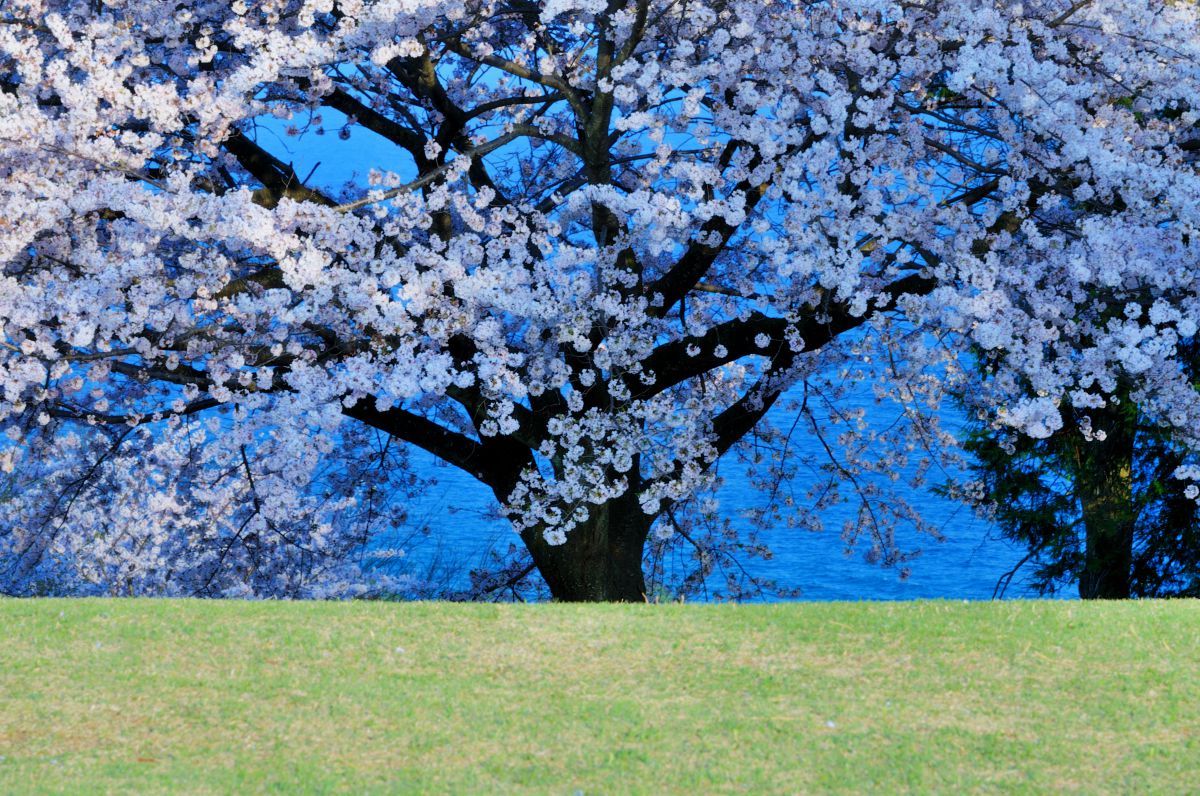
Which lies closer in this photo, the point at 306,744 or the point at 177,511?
the point at 306,744

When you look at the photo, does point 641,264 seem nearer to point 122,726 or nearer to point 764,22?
point 764,22

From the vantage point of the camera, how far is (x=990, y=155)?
352 inches

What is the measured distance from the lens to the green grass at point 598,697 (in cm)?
507

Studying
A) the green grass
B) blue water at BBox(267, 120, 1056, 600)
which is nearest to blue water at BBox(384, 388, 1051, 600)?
blue water at BBox(267, 120, 1056, 600)

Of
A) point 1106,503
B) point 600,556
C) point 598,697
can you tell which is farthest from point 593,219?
point 1106,503

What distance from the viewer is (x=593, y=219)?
9.80 metres

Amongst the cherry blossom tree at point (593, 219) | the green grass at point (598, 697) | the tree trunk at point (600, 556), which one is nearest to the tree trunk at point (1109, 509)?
the cherry blossom tree at point (593, 219)

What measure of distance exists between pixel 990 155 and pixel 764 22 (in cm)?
180

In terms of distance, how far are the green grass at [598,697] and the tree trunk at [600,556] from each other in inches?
110

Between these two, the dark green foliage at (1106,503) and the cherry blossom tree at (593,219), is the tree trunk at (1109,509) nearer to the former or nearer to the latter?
the dark green foliage at (1106,503)

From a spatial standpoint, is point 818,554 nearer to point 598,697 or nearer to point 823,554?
point 823,554

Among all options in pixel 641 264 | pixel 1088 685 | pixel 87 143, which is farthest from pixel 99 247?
pixel 1088 685

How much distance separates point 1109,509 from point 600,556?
6524 millimetres

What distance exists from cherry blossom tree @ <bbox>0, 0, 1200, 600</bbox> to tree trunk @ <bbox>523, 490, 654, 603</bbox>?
93 millimetres
